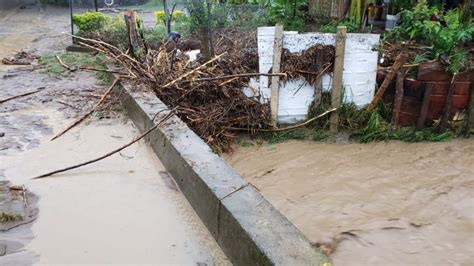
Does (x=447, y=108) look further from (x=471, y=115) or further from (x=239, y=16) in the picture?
(x=239, y=16)

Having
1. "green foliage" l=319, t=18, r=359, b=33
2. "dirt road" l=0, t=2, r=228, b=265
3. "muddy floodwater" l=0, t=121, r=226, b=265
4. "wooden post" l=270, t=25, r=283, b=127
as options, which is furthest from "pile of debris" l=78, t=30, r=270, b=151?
"green foliage" l=319, t=18, r=359, b=33

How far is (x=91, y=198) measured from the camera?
12.4 feet

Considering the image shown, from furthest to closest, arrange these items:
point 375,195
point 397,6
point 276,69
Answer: point 397,6 < point 276,69 < point 375,195

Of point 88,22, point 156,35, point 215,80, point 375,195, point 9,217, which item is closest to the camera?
point 9,217

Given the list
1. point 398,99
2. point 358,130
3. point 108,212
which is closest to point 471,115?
point 398,99

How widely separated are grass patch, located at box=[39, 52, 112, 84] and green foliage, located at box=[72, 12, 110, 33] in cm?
136

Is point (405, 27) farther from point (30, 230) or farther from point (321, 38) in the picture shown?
point (30, 230)

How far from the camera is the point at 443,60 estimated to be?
25.1ft

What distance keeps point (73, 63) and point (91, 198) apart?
19.8ft

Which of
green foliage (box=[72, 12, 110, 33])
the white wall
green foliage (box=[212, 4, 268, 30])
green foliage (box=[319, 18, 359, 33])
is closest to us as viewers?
the white wall

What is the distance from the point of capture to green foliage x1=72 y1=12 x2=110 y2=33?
450 inches

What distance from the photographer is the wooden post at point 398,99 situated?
7754 millimetres

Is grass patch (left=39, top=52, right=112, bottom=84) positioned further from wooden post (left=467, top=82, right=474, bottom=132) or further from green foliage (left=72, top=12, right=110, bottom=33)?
wooden post (left=467, top=82, right=474, bottom=132)

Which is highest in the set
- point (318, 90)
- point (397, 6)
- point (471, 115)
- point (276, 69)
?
point (397, 6)
